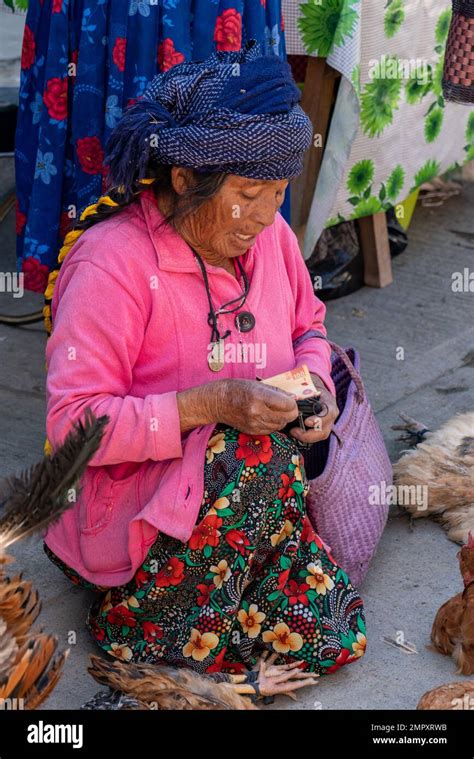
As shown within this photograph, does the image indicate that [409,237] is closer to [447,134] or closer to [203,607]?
[447,134]

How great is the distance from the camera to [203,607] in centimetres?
261

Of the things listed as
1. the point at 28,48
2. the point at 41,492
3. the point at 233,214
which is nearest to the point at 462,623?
the point at 233,214

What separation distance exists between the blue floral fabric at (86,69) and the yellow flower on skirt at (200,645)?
1449mm

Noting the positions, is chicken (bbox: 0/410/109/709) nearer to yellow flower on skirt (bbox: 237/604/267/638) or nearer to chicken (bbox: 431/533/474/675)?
yellow flower on skirt (bbox: 237/604/267/638)

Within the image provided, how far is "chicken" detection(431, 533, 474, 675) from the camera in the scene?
8.97 feet

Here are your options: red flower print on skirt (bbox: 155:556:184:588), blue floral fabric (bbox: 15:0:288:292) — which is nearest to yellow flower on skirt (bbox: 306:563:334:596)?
red flower print on skirt (bbox: 155:556:184:588)

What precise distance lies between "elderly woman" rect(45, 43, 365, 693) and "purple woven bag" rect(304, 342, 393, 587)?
0.14 meters

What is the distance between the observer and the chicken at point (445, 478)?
3377 millimetres

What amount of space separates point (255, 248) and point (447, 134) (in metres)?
2.58

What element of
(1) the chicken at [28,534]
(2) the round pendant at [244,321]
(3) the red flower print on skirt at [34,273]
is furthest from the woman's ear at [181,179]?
(3) the red flower print on skirt at [34,273]

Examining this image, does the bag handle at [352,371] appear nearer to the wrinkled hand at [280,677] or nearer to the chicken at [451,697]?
the wrinkled hand at [280,677]

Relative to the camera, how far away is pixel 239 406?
8.34 ft
